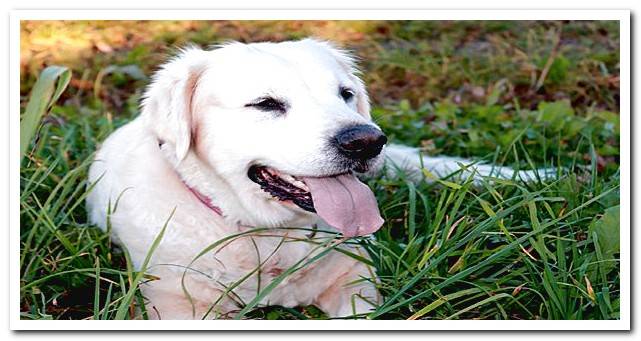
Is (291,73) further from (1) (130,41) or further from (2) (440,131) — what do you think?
(1) (130,41)

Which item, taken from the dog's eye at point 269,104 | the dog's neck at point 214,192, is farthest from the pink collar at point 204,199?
the dog's eye at point 269,104

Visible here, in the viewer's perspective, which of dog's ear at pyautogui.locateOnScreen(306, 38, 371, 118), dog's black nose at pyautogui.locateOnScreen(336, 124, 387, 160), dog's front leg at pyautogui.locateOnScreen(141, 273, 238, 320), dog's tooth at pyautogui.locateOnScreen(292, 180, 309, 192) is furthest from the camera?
dog's ear at pyautogui.locateOnScreen(306, 38, 371, 118)

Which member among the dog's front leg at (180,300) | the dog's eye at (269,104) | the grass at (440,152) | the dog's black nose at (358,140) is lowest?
the dog's front leg at (180,300)

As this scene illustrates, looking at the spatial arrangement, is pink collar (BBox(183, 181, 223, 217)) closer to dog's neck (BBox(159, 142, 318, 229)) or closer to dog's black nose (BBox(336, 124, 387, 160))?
dog's neck (BBox(159, 142, 318, 229))

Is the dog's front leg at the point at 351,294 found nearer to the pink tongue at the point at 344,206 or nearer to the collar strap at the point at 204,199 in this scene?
the pink tongue at the point at 344,206

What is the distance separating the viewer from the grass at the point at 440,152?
8.89 feet

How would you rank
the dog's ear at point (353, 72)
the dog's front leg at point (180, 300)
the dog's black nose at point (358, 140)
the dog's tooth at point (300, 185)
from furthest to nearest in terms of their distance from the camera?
the dog's ear at point (353, 72), the dog's front leg at point (180, 300), the dog's tooth at point (300, 185), the dog's black nose at point (358, 140)

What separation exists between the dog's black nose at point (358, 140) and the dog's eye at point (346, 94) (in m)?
0.31

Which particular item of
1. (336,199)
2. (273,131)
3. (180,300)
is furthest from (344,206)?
(180,300)

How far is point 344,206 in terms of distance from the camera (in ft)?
8.75

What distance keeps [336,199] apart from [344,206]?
0.11 feet

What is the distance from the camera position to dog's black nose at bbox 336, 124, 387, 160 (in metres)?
2.58

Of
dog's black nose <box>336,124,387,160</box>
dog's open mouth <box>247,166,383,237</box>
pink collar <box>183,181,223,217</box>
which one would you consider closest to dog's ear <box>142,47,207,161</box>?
pink collar <box>183,181,223,217</box>
